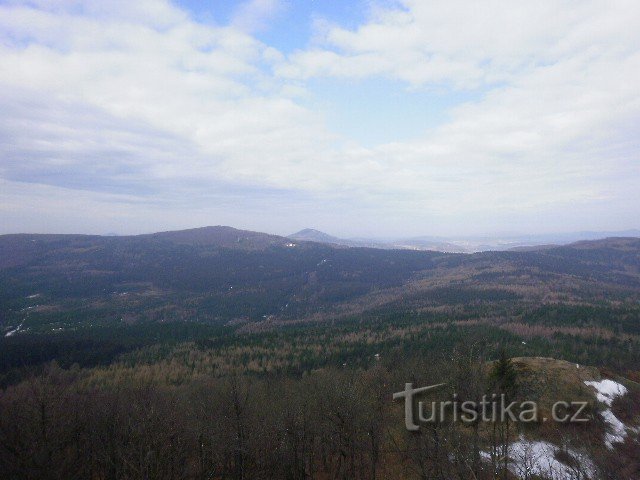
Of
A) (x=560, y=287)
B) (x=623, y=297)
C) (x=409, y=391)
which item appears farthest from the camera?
(x=560, y=287)

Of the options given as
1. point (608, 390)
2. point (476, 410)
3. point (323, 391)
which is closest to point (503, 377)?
point (476, 410)

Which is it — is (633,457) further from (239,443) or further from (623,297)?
(623,297)

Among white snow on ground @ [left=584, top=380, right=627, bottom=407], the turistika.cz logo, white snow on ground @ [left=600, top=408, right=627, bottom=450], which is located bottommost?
white snow on ground @ [left=600, top=408, right=627, bottom=450]

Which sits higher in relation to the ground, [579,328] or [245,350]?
[579,328]

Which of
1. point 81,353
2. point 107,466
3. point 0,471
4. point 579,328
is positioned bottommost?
point 81,353

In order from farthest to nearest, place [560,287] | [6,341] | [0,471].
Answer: [560,287], [6,341], [0,471]

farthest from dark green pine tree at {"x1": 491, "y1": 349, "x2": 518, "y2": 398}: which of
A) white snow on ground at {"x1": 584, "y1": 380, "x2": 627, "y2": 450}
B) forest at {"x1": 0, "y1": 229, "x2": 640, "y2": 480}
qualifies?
white snow on ground at {"x1": 584, "y1": 380, "x2": 627, "y2": 450}

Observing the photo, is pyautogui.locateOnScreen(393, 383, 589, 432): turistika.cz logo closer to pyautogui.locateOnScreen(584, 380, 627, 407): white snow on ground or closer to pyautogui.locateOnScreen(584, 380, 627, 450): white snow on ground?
pyautogui.locateOnScreen(584, 380, 627, 450): white snow on ground

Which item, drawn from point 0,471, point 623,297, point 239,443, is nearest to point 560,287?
point 623,297
